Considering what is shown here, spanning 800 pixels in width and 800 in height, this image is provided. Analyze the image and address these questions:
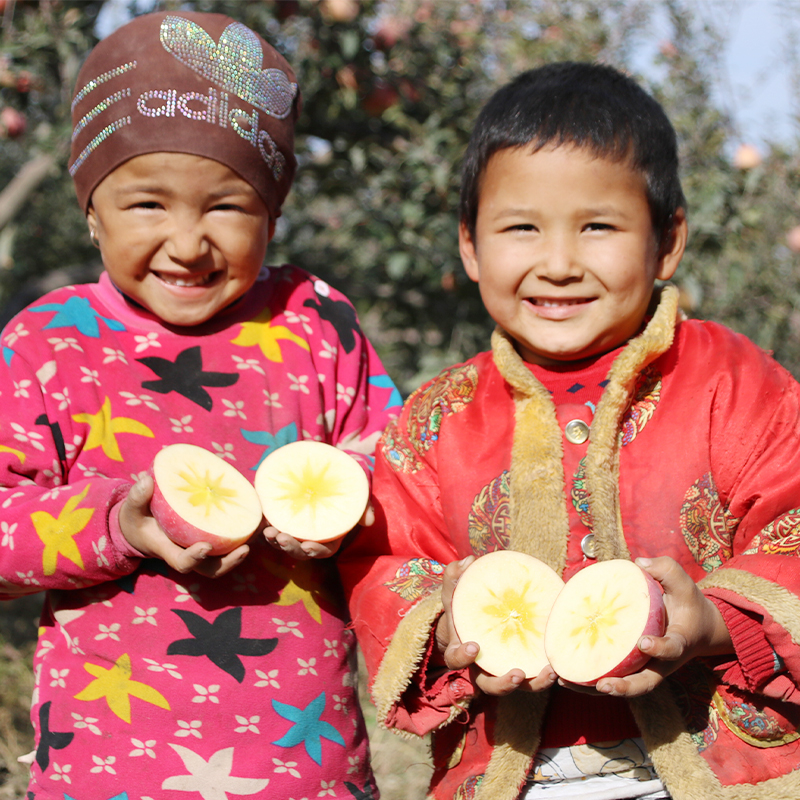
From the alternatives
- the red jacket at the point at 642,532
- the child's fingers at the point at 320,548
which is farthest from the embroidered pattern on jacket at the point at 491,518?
the child's fingers at the point at 320,548

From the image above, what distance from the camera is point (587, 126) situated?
1439mm

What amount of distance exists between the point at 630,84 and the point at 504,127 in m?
0.25

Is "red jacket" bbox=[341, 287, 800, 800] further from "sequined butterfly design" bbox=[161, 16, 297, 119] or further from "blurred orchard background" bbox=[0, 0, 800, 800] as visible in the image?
"blurred orchard background" bbox=[0, 0, 800, 800]

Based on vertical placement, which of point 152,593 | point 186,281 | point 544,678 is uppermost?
point 186,281

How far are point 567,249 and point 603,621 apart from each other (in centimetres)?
55

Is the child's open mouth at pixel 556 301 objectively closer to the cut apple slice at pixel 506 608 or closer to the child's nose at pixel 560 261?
the child's nose at pixel 560 261

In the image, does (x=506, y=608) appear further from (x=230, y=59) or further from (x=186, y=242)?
(x=230, y=59)

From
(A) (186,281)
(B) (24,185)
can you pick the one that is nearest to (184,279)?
(A) (186,281)

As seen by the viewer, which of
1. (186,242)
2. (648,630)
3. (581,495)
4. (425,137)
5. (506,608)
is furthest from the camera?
(425,137)

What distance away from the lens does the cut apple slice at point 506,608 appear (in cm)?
126

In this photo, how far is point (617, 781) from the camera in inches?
52.4

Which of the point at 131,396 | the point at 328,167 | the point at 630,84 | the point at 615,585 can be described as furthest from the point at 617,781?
the point at 328,167

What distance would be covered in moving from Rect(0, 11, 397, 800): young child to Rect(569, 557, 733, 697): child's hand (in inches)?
20.8

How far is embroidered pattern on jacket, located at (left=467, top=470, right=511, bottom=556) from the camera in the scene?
1.42m
